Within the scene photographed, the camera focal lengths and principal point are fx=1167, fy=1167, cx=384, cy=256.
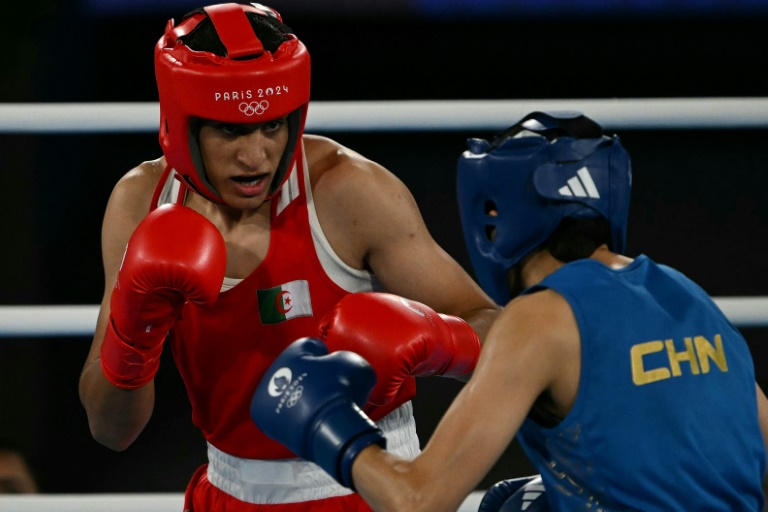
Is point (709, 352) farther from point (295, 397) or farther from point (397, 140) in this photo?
point (397, 140)

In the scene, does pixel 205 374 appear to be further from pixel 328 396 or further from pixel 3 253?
pixel 3 253

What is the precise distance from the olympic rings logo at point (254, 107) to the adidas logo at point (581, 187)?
593mm

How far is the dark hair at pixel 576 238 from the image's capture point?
5.64 ft

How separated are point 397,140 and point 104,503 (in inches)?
56.3

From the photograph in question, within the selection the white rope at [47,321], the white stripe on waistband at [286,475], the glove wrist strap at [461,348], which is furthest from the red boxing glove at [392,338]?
the white rope at [47,321]

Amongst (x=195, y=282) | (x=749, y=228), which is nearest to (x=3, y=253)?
(x=195, y=282)

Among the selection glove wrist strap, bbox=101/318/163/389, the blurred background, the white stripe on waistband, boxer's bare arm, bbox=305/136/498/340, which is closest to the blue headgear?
boxer's bare arm, bbox=305/136/498/340

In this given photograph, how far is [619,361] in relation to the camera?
1.60m

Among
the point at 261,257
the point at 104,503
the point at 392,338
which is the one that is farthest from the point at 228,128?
the point at 104,503

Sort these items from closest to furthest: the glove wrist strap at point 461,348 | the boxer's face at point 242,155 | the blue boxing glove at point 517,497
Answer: the blue boxing glove at point 517,497 < the glove wrist strap at point 461,348 < the boxer's face at point 242,155

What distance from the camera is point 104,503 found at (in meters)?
2.68

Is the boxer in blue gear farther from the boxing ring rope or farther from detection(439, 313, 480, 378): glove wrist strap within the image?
the boxing ring rope

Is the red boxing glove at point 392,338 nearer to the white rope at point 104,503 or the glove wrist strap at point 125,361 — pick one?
the glove wrist strap at point 125,361

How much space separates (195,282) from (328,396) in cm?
43
